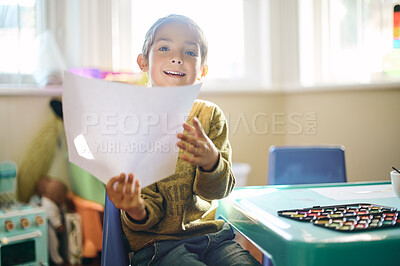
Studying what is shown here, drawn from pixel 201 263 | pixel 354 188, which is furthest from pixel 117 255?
pixel 354 188

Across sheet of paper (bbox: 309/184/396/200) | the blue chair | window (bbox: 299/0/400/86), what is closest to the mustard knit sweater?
sheet of paper (bbox: 309/184/396/200)

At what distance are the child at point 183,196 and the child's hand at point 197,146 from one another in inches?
2.1

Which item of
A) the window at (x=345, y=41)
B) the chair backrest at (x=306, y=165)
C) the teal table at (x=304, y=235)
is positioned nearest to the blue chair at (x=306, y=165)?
the chair backrest at (x=306, y=165)

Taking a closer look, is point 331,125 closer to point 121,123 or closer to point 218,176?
point 218,176

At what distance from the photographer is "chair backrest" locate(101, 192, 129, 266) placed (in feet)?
2.66

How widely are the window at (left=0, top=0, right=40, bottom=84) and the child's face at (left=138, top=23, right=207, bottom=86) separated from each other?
4.97ft

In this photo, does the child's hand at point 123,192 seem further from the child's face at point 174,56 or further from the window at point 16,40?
the window at point 16,40

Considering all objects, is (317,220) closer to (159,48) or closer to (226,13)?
(159,48)

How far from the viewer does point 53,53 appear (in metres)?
2.12

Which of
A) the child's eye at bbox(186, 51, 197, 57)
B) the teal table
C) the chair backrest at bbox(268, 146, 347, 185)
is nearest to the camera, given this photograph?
the teal table

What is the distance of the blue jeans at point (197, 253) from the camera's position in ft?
2.61

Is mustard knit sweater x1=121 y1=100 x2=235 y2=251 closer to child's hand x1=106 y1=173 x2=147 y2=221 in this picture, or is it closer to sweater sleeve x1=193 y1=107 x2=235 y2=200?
sweater sleeve x1=193 y1=107 x2=235 y2=200

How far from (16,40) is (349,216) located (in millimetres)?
1989

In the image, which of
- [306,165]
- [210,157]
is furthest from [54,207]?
[210,157]
